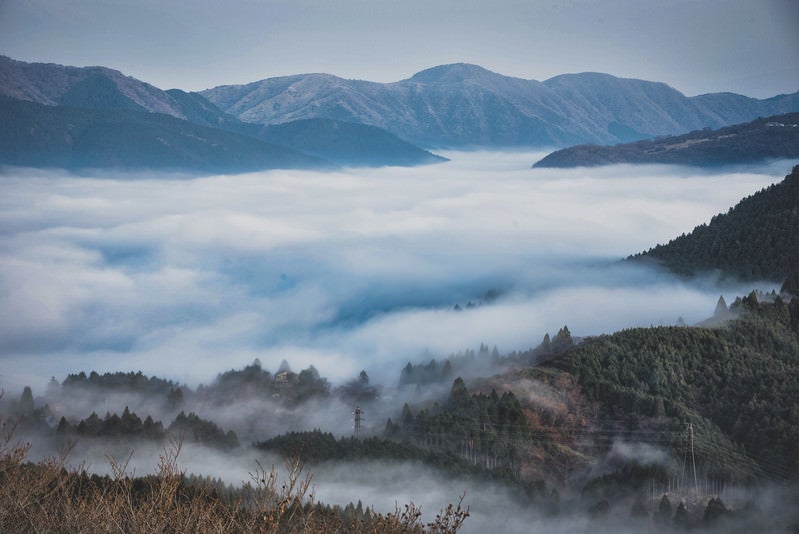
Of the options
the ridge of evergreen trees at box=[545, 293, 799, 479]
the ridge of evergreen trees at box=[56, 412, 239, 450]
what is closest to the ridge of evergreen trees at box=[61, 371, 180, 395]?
the ridge of evergreen trees at box=[56, 412, 239, 450]

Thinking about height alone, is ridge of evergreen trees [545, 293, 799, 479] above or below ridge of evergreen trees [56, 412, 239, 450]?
above

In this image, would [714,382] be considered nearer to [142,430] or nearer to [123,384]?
[142,430]

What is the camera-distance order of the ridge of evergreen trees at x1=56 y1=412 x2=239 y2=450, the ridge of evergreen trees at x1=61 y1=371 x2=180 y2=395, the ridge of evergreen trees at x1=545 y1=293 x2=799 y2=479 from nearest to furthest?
the ridge of evergreen trees at x1=545 y1=293 x2=799 y2=479 → the ridge of evergreen trees at x1=56 y1=412 x2=239 y2=450 → the ridge of evergreen trees at x1=61 y1=371 x2=180 y2=395

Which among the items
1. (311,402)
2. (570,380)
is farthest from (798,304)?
(311,402)

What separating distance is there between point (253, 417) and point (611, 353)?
78016mm

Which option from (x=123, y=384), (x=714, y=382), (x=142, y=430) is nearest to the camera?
(x=142, y=430)

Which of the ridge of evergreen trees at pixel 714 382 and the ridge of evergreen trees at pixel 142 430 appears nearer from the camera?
the ridge of evergreen trees at pixel 714 382

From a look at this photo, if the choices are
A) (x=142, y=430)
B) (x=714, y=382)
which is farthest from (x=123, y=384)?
(x=714, y=382)

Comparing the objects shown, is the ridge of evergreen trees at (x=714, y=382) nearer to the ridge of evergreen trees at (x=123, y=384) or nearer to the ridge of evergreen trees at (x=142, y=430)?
the ridge of evergreen trees at (x=142, y=430)

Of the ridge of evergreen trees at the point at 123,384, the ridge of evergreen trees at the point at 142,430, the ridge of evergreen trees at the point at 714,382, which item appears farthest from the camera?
the ridge of evergreen trees at the point at 123,384

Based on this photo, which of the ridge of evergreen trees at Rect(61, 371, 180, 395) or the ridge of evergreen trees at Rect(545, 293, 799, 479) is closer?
the ridge of evergreen trees at Rect(545, 293, 799, 479)

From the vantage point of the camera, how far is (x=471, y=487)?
341 feet

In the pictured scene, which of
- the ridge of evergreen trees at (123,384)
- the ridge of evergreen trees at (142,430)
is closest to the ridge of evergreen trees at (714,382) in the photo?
the ridge of evergreen trees at (142,430)

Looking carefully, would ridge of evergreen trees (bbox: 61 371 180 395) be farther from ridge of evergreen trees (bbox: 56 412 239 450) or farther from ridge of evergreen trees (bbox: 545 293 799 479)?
ridge of evergreen trees (bbox: 545 293 799 479)
